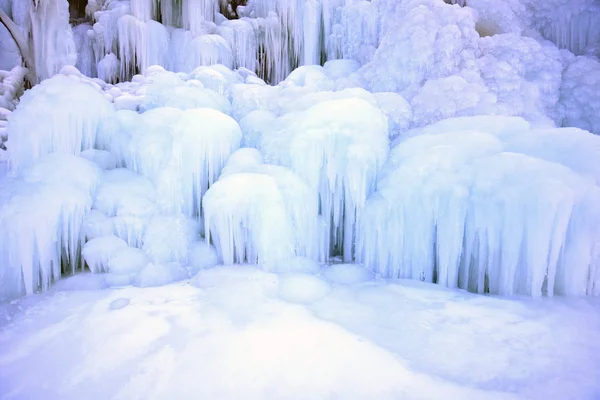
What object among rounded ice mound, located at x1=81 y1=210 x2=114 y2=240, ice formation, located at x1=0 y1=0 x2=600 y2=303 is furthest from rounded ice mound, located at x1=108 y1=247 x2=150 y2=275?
rounded ice mound, located at x1=81 y1=210 x2=114 y2=240

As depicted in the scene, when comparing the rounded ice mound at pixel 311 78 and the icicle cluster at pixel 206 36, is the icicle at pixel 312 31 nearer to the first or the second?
the icicle cluster at pixel 206 36

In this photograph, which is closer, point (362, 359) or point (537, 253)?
point (362, 359)

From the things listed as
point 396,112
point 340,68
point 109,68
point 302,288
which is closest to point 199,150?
point 302,288

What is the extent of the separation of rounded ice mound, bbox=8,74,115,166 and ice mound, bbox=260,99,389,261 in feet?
8.69

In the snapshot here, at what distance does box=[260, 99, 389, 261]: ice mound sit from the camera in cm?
430

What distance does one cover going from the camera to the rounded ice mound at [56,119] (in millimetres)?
4508

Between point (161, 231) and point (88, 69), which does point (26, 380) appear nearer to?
point (161, 231)

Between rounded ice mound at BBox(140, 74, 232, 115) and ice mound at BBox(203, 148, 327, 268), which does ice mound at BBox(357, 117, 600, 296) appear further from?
rounded ice mound at BBox(140, 74, 232, 115)

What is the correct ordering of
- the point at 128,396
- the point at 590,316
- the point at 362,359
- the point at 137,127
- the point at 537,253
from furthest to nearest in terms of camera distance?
the point at 137,127, the point at 537,253, the point at 590,316, the point at 362,359, the point at 128,396

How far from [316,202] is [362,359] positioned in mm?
2199

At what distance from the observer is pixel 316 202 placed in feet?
14.6

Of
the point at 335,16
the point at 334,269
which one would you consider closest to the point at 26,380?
the point at 334,269

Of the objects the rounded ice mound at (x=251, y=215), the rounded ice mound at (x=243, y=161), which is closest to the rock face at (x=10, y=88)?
the rounded ice mound at (x=243, y=161)

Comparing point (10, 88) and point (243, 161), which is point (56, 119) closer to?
point (243, 161)
